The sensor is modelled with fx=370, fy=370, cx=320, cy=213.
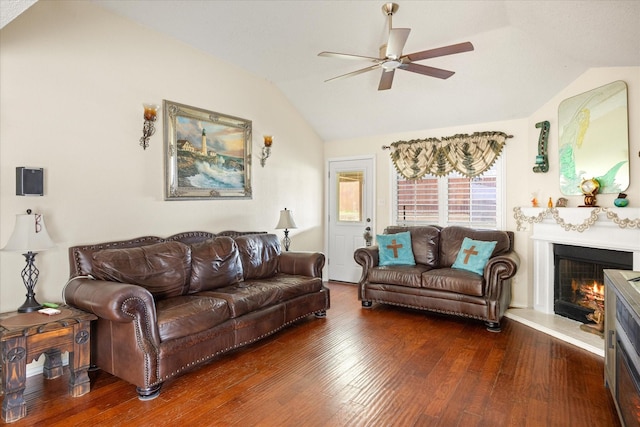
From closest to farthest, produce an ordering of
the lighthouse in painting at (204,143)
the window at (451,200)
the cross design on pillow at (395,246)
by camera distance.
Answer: the lighthouse in painting at (204,143) < the cross design on pillow at (395,246) < the window at (451,200)

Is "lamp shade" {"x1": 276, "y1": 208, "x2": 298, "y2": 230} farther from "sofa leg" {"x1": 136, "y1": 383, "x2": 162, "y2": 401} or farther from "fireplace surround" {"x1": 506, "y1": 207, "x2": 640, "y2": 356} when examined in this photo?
"fireplace surround" {"x1": 506, "y1": 207, "x2": 640, "y2": 356}

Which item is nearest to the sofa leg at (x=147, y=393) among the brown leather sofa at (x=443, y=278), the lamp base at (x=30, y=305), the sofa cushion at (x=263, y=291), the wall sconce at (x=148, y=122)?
the sofa cushion at (x=263, y=291)

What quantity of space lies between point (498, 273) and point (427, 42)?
8.09 ft

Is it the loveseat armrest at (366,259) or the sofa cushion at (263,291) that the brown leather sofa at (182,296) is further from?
the loveseat armrest at (366,259)

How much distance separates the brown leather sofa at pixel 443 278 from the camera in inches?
150

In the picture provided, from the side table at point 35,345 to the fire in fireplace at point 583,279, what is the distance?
4353 millimetres

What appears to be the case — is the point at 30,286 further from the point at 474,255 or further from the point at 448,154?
the point at 448,154

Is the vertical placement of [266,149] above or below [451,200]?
above

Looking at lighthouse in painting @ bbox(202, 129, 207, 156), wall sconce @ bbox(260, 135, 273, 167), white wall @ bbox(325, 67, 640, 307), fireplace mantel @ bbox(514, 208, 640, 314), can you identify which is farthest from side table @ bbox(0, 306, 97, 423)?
fireplace mantel @ bbox(514, 208, 640, 314)

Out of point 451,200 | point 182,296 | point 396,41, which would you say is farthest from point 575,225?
point 182,296

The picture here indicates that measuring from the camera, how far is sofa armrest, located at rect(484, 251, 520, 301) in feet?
12.3

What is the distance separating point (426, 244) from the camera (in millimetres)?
4797

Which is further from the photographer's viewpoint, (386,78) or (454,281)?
(454,281)

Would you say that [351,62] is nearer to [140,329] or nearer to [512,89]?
[512,89]
